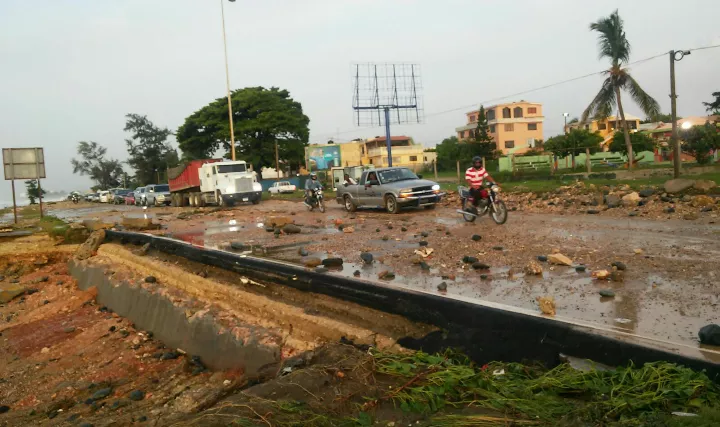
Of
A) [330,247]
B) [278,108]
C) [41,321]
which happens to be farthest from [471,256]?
[278,108]

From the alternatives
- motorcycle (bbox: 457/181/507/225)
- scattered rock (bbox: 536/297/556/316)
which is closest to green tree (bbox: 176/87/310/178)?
motorcycle (bbox: 457/181/507/225)

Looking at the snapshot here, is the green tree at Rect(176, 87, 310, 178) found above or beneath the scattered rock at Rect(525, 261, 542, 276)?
above

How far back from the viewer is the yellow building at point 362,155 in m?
65.2

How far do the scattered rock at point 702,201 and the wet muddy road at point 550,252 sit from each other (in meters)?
1.66

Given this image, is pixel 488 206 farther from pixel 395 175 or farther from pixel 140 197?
pixel 140 197

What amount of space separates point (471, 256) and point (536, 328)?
4.75 m

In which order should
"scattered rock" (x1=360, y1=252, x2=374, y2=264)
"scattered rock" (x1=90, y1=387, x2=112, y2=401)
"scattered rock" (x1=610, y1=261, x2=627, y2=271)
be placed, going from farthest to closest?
"scattered rock" (x1=360, y1=252, x2=374, y2=264)
"scattered rock" (x1=610, y1=261, x2=627, y2=271)
"scattered rock" (x1=90, y1=387, x2=112, y2=401)

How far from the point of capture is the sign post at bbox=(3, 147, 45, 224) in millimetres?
24438

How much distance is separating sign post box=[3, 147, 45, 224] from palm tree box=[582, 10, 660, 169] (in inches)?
1203

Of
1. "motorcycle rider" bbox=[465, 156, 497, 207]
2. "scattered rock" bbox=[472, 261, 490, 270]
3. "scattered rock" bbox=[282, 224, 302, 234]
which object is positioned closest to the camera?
"scattered rock" bbox=[472, 261, 490, 270]

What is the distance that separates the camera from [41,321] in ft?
34.9

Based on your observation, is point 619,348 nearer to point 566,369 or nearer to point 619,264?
point 566,369

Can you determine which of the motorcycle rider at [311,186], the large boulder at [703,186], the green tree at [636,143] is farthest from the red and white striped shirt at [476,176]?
the green tree at [636,143]

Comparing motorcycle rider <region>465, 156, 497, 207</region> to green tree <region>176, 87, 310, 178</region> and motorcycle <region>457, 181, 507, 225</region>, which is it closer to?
motorcycle <region>457, 181, 507, 225</region>
